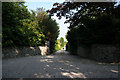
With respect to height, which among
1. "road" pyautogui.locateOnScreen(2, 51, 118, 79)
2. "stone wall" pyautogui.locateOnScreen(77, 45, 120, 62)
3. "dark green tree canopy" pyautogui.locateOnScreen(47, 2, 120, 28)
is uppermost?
"dark green tree canopy" pyautogui.locateOnScreen(47, 2, 120, 28)

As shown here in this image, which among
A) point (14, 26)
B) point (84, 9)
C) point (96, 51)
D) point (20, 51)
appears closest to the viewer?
point (96, 51)

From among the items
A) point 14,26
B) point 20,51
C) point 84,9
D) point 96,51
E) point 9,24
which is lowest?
point 20,51

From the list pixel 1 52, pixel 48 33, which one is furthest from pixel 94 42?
pixel 48 33

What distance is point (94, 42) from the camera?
56 centimetres

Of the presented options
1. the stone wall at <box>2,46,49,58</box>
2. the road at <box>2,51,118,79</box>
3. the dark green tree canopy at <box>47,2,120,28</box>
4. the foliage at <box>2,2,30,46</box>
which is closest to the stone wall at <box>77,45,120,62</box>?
the dark green tree canopy at <box>47,2,120,28</box>

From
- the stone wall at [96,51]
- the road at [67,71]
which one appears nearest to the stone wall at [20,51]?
the road at [67,71]

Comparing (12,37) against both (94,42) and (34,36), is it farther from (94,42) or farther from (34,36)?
(94,42)

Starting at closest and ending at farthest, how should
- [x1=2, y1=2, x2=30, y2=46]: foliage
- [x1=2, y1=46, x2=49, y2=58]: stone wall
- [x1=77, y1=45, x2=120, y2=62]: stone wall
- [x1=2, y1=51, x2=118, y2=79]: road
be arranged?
[x1=77, y1=45, x2=120, y2=62]: stone wall, [x1=2, y1=51, x2=118, y2=79]: road, [x1=2, y1=2, x2=30, y2=46]: foliage, [x1=2, y1=46, x2=49, y2=58]: stone wall

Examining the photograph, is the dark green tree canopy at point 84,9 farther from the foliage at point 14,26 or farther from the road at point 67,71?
the foliage at point 14,26

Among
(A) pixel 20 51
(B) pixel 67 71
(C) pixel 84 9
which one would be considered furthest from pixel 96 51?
(A) pixel 20 51

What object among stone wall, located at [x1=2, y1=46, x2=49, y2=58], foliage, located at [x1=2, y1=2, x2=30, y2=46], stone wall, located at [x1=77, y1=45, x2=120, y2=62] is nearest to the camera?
stone wall, located at [x1=77, y1=45, x2=120, y2=62]

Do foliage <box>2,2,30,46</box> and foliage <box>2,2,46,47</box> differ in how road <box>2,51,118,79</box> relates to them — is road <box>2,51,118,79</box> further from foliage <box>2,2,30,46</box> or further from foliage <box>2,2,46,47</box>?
foliage <box>2,2,46,47</box>

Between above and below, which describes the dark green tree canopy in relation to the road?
above

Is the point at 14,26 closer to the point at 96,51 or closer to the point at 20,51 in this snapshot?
the point at 20,51
